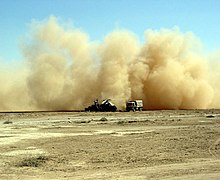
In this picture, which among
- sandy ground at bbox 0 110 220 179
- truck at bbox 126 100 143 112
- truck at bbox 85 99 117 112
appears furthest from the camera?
truck at bbox 85 99 117 112

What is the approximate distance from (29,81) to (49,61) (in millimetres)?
4755

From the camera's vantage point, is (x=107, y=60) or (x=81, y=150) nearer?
(x=81, y=150)

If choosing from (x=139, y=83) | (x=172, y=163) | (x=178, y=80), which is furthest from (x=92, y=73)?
(x=172, y=163)

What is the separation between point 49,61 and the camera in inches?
2707

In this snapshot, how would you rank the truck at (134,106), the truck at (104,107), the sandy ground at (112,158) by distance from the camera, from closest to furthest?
the sandy ground at (112,158), the truck at (134,106), the truck at (104,107)

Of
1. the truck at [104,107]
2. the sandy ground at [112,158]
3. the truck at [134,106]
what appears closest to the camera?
the sandy ground at [112,158]

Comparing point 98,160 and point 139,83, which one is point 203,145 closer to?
point 98,160

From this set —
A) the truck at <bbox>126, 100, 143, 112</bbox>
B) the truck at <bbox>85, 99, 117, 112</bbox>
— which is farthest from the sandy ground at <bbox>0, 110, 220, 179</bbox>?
the truck at <bbox>85, 99, 117, 112</bbox>

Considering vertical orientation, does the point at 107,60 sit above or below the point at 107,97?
above

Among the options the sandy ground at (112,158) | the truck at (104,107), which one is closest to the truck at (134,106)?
the truck at (104,107)

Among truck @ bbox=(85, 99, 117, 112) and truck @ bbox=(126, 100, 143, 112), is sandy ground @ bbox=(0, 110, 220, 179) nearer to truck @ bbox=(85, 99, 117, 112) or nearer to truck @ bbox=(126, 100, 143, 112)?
truck @ bbox=(126, 100, 143, 112)

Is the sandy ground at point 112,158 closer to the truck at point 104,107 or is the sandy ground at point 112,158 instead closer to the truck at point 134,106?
the truck at point 134,106

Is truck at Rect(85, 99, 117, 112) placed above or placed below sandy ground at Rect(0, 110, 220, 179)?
above

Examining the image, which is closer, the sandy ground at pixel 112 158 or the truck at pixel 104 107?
the sandy ground at pixel 112 158
